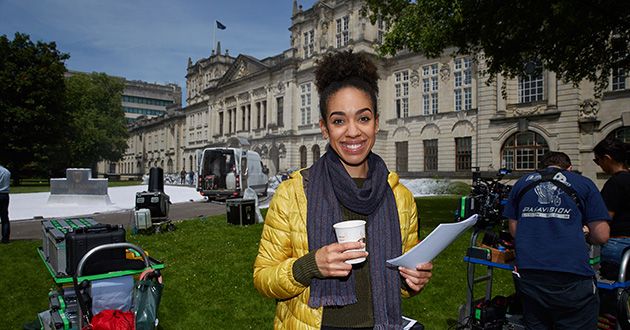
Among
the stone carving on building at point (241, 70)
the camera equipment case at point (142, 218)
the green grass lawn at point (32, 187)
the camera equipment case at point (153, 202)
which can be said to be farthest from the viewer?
the stone carving on building at point (241, 70)

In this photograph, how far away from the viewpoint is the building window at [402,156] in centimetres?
3647

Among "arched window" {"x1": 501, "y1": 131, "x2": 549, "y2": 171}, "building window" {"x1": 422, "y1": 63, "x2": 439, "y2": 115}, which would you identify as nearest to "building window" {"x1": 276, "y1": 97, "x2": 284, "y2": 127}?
"building window" {"x1": 422, "y1": 63, "x2": 439, "y2": 115}

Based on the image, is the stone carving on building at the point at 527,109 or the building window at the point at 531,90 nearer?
the stone carving on building at the point at 527,109

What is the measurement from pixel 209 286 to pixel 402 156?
103ft

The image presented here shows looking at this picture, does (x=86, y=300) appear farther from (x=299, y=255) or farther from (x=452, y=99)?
(x=452, y=99)

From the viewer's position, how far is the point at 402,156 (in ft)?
121

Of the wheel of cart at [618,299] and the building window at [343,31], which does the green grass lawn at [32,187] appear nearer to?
the building window at [343,31]

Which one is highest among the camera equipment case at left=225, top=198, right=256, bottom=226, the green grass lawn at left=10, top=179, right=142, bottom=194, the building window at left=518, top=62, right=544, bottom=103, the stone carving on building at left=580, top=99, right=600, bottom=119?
the building window at left=518, top=62, right=544, bottom=103

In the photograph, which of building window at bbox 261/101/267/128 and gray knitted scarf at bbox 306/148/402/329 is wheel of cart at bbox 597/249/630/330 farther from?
building window at bbox 261/101/267/128

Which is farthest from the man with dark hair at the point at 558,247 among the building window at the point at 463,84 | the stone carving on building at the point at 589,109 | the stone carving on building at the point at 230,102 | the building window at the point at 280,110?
the stone carving on building at the point at 230,102

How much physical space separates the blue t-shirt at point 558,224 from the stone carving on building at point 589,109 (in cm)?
2616

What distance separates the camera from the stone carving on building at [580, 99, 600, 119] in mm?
25109

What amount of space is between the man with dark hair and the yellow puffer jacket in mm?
2415

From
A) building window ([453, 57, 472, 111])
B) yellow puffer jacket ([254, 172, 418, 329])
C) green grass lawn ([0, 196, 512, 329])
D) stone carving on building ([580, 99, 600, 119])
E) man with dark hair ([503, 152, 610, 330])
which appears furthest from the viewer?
building window ([453, 57, 472, 111])
